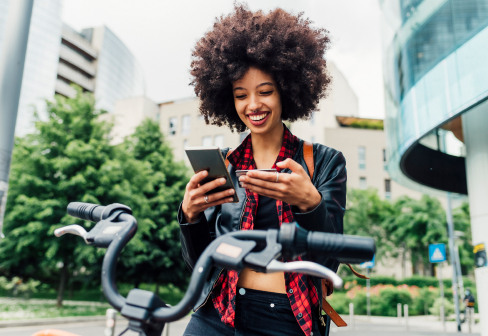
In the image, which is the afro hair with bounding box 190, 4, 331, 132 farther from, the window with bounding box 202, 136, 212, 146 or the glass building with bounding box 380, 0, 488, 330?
the window with bounding box 202, 136, 212, 146

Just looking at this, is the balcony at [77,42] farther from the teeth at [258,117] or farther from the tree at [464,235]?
the teeth at [258,117]

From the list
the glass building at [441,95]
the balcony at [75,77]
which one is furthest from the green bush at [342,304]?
the balcony at [75,77]

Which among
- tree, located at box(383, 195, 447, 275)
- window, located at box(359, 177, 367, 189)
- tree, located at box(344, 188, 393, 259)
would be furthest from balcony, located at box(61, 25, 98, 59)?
tree, located at box(383, 195, 447, 275)

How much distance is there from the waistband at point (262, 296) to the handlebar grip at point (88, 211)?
77 centimetres

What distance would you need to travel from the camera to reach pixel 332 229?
1.51 meters

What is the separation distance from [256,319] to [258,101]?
3.18ft

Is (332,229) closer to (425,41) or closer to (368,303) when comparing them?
(425,41)

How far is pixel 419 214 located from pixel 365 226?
396cm

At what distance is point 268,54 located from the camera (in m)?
2.17

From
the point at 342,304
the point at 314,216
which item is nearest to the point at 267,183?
the point at 314,216

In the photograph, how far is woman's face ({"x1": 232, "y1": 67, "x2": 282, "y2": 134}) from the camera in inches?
78.0

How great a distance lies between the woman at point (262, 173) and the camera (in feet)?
5.15

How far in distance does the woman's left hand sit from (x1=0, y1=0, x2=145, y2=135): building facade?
54.5 metres

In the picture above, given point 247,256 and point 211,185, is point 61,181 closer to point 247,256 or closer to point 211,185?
point 211,185
